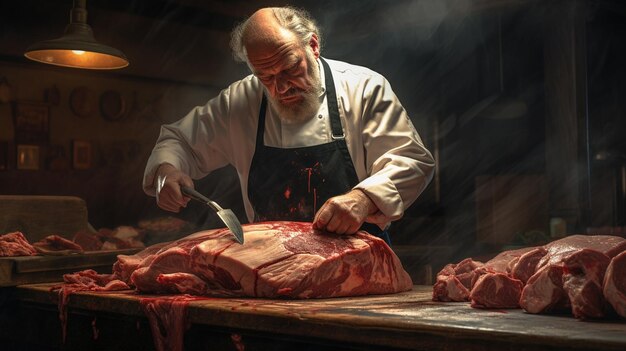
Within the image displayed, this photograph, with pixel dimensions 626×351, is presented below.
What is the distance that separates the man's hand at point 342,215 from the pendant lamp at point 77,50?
2482 millimetres

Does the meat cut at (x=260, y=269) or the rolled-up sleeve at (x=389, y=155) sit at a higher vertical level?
the rolled-up sleeve at (x=389, y=155)

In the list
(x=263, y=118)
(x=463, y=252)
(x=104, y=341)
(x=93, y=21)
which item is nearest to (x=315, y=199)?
(x=263, y=118)

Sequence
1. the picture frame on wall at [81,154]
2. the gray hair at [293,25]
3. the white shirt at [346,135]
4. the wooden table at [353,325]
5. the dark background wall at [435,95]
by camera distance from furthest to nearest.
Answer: the picture frame on wall at [81,154] < the dark background wall at [435,95] < the gray hair at [293,25] < the white shirt at [346,135] < the wooden table at [353,325]

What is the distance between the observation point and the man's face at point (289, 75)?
4.13m

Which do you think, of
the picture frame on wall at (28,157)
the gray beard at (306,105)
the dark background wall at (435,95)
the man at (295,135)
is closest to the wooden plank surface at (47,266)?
the man at (295,135)

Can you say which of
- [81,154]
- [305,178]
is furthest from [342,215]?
[81,154]

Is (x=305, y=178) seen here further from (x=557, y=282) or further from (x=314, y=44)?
(x=557, y=282)

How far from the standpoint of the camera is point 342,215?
11.8 ft

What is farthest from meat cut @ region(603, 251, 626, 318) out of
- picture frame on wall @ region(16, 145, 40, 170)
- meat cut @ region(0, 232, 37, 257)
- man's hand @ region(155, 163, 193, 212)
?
picture frame on wall @ region(16, 145, 40, 170)

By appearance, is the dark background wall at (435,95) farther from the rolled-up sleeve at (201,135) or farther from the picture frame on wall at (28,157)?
the rolled-up sleeve at (201,135)

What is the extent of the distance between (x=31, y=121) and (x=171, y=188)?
5.25 meters

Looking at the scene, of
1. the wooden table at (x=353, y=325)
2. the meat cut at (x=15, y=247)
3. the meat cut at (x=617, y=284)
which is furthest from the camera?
the meat cut at (x=15, y=247)

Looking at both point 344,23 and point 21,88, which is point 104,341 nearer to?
point 21,88

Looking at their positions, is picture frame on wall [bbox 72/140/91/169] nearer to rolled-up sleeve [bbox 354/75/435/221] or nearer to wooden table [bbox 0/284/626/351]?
rolled-up sleeve [bbox 354/75/435/221]
